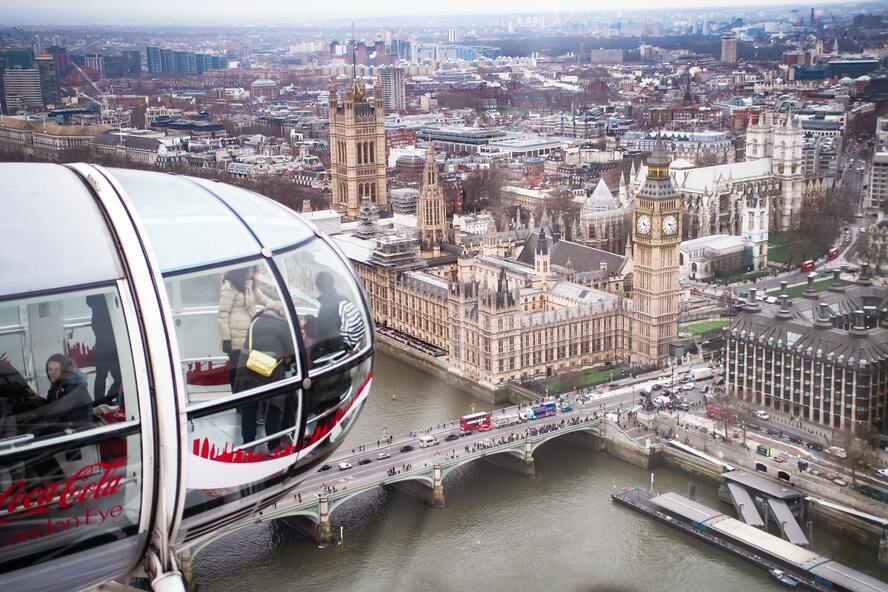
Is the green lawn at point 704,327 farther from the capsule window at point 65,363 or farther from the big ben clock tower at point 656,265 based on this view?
the capsule window at point 65,363

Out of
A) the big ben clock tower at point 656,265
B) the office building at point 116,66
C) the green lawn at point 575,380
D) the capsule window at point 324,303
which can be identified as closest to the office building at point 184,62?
the office building at point 116,66

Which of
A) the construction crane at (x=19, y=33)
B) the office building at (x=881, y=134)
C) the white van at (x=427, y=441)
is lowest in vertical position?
the white van at (x=427, y=441)

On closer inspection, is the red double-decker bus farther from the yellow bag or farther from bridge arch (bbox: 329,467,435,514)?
the yellow bag

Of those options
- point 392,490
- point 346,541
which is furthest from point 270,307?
point 392,490

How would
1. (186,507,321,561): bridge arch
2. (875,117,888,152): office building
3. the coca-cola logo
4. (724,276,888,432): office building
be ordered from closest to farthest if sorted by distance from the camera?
the coca-cola logo → (186,507,321,561): bridge arch → (724,276,888,432): office building → (875,117,888,152): office building

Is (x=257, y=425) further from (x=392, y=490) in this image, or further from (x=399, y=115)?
(x=399, y=115)

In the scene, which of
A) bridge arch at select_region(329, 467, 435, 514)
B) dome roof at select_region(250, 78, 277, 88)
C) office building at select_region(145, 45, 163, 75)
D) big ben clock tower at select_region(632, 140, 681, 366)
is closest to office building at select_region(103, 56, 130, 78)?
office building at select_region(145, 45, 163, 75)
